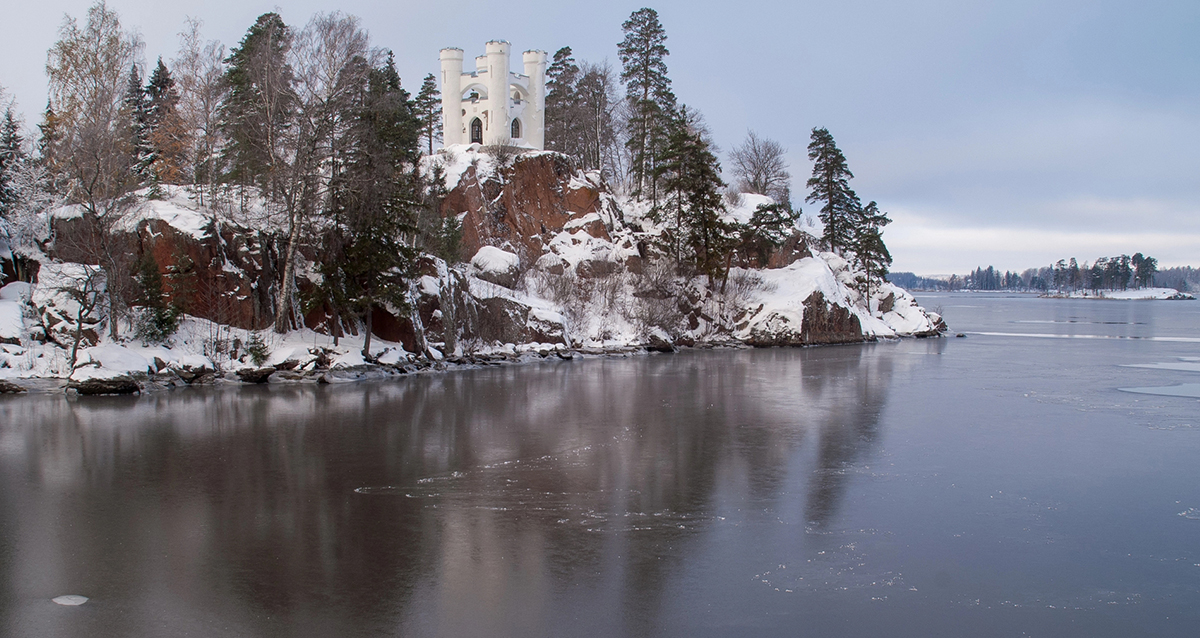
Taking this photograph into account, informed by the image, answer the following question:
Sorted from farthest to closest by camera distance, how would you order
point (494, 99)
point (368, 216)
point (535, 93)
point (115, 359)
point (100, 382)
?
1. point (535, 93)
2. point (494, 99)
3. point (368, 216)
4. point (115, 359)
5. point (100, 382)

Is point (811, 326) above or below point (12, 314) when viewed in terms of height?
below

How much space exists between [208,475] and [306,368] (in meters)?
14.6

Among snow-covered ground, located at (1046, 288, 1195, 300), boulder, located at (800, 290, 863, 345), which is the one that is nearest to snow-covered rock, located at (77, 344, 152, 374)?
boulder, located at (800, 290, 863, 345)

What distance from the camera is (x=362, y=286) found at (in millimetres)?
30328

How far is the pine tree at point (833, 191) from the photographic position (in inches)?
2347

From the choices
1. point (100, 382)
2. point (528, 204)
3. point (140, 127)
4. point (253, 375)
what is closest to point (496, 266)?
point (528, 204)

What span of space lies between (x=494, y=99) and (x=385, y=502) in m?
42.8

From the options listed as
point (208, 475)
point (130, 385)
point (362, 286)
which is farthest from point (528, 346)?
point (208, 475)

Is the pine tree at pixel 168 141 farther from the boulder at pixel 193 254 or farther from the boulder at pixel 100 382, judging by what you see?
the boulder at pixel 100 382

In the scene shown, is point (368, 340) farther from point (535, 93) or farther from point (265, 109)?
point (535, 93)

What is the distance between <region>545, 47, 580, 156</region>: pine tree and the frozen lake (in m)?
41.1

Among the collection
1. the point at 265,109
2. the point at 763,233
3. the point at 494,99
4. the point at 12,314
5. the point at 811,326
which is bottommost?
the point at 811,326

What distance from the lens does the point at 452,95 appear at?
51.9 m

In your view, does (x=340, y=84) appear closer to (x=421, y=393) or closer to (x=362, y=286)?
(x=362, y=286)
